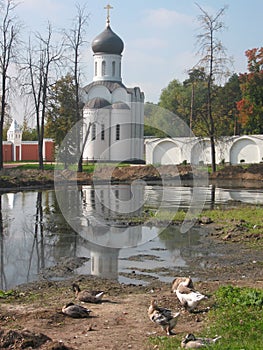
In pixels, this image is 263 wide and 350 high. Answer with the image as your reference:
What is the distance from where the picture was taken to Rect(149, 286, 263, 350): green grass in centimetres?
614

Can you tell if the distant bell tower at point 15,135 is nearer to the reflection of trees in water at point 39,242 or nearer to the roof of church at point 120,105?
the roof of church at point 120,105

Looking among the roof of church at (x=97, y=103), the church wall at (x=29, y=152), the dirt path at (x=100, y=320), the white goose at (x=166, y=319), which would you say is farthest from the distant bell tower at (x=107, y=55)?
the white goose at (x=166, y=319)

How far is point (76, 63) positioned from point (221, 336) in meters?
Answer: 38.3

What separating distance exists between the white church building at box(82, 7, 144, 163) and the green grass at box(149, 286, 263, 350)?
159 feet

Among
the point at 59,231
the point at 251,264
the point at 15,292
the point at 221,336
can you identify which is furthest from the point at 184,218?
the point at 221,336

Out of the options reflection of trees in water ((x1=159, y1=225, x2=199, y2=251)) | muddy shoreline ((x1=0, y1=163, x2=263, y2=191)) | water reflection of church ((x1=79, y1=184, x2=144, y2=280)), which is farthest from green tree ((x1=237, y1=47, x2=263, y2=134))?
reflection of trees in water ((x1=159, y1=225, x2=199, y2=251))

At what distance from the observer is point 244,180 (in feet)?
144

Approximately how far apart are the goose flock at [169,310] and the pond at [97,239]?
6.40ft

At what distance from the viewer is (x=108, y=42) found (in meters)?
58.0

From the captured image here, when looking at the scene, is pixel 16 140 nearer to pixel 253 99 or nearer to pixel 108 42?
pixel 108 42

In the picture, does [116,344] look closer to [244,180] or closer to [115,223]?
[115,223]

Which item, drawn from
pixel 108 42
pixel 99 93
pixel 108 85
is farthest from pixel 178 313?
pixel 108 85

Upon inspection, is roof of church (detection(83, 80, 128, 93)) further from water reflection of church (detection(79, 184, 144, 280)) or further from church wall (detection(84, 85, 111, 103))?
water reflection of church (detection(79, 184, 144, 280))

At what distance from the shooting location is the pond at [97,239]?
11430mm
